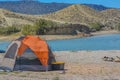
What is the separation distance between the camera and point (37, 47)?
92.4ft

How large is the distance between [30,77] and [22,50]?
4.45 m

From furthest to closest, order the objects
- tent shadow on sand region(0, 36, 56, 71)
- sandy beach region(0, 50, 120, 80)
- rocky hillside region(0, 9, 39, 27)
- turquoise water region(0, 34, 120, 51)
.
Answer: rocky hillside region(0, 9, 39, 27)
turquoise water region(0, 34, 120, 51)
tent shadow on sand region(0, 36, 56, 71)
sandy beach region(0, 50, 120, 80)

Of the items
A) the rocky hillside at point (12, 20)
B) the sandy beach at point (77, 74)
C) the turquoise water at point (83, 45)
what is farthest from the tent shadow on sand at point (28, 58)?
the rocky hillside at point (12, 20)

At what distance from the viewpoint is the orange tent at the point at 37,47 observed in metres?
27.5

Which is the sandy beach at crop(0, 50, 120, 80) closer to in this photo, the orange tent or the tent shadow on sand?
the tent shadow on sand

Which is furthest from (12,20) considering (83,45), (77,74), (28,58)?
(77,74)

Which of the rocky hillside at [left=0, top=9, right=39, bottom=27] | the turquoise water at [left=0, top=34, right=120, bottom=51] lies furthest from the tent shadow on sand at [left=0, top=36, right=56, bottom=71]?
the rocky hillside at [left=0, top=9, right=39, bottom=27]

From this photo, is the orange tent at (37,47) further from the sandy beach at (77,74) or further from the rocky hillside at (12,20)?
the rocky hillside at (12,20)

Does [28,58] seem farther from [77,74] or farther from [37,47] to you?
[77,74]

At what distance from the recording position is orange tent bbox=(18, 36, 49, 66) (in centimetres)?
2753

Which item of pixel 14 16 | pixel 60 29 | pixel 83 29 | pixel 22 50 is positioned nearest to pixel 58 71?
pixel 22 50

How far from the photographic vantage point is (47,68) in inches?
1080

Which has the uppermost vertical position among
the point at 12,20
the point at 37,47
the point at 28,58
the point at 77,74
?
the point at 37,47

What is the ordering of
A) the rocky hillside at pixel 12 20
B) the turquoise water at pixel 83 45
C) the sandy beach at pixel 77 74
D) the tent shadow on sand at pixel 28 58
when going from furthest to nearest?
the rocky hillside at pixel 12 20
the turquoise water at pixel 83 45
the tent shadow on sand at pixel 28 58
the sandy beach at pixel 77 74
